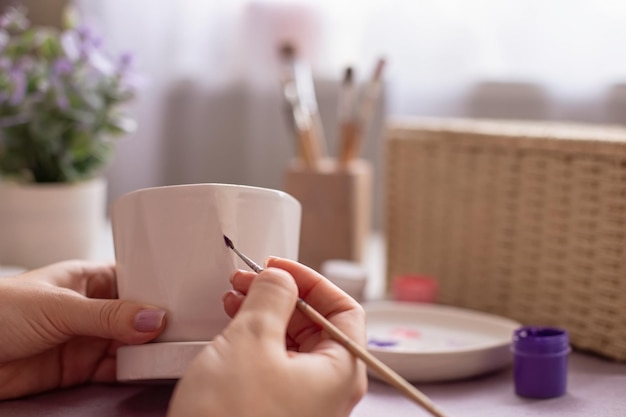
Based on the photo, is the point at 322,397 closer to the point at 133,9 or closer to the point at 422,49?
the point at 422,49

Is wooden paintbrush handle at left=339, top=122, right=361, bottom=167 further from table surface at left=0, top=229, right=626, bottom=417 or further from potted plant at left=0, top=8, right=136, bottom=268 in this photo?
table surface at left=0, top=229, right=626, bottom=417

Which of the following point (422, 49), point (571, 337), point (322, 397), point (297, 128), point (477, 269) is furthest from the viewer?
point (422, 49)

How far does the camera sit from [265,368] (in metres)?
0.43

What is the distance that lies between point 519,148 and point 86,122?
45cm

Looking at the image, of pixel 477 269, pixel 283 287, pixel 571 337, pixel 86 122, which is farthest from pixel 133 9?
pixel 283 287

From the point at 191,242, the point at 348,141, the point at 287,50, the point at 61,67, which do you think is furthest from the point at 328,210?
the point at 191,242

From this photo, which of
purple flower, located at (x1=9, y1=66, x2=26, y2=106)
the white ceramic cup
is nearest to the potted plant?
purple flower, located at (x1=9, y1=66, x2=26, y2=106)

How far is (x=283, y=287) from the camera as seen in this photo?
471mm

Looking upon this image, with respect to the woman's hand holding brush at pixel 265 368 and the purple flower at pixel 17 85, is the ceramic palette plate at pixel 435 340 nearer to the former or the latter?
the woman's hand holding brush at pixel 265 368

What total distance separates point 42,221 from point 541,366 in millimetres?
576

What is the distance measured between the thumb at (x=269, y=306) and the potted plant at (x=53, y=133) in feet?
1.69

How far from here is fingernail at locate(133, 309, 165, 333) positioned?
1.72ft

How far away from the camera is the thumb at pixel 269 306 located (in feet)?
1.48

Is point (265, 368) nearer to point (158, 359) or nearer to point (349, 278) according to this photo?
point (158, 359)
